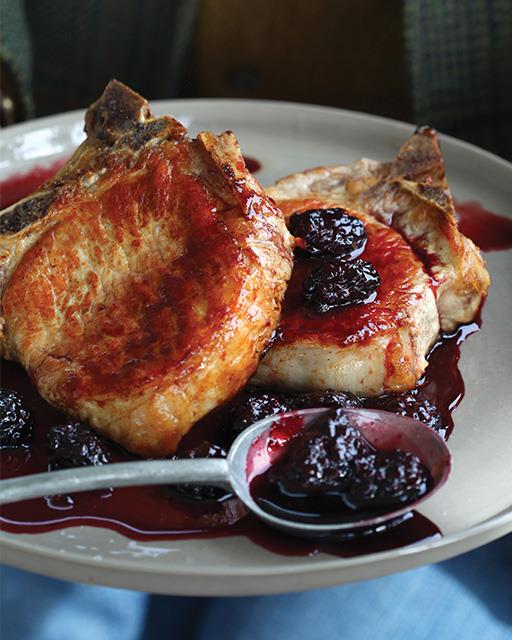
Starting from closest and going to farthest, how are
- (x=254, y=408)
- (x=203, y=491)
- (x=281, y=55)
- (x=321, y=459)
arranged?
(x=321, y=459) → (x=203, y=491) → (x=254, y=408) → (x=281, y=55)

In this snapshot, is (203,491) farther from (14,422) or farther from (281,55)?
(281,55)

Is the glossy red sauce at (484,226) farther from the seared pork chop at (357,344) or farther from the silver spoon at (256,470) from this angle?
Result: the silver spoon at (256,470)

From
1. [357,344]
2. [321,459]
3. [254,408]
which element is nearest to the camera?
[321,459]

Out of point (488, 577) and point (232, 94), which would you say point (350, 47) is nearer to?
point (232, 94)

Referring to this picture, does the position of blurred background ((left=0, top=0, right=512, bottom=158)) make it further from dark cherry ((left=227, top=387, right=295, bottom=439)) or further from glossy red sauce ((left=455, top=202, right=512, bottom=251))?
dark cherry ((left=227, top=387, right=295, bottom=439))

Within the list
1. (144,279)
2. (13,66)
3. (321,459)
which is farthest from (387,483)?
(13,66)

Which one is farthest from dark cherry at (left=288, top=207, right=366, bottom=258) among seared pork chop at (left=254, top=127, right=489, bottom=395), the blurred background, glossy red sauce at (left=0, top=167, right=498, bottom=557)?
the blurred background
